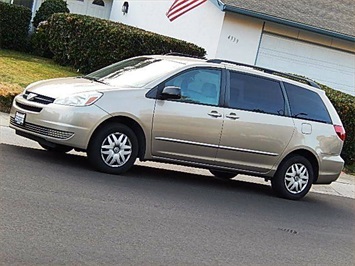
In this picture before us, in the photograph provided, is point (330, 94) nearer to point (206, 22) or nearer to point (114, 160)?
point (206, 22)

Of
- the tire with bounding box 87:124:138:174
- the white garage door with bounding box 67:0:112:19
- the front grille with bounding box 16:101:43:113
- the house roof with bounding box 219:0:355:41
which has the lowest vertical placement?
the tire with bounding box 87:124:138:174

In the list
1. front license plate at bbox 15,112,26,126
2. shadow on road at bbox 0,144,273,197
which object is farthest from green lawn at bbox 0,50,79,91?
front license plate at bbox 15,112,26,126

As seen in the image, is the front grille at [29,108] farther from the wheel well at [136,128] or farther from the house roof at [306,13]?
the house roof at [306,13]

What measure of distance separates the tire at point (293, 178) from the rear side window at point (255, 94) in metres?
0.80

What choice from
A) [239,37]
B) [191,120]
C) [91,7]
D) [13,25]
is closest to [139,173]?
[191,120]

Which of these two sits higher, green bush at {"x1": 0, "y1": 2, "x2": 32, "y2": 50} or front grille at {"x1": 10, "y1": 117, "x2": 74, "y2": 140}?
green bush at {"x1": 0, "y1": 2, "x2": 32, "y2": 50}

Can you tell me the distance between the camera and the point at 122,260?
598 cm

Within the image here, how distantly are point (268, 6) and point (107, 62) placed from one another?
194 inches

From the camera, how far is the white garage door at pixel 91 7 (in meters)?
24.7

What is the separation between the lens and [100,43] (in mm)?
17281

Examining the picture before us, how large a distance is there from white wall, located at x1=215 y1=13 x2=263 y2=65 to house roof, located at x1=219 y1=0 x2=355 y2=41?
50 cm

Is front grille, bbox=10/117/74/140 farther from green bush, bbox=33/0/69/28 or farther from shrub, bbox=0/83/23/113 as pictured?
green bush, bbox=33/0/69/28

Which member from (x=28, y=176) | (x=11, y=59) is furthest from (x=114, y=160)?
(x=11, y=59)

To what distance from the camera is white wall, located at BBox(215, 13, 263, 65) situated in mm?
19047
